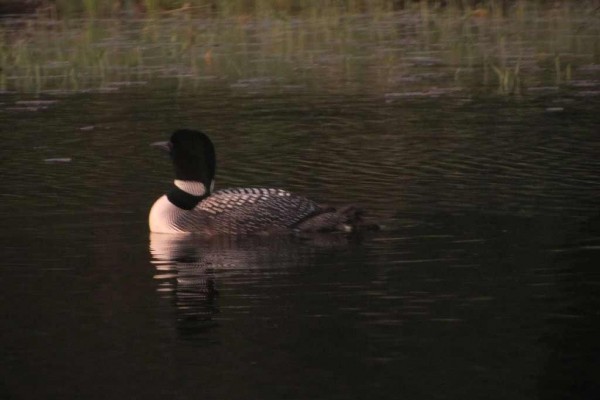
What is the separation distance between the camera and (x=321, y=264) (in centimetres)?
870

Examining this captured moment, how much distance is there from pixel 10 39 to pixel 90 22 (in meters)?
2.12

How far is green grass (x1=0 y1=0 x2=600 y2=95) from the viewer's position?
1784 centimetres

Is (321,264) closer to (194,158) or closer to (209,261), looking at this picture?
(209,261)

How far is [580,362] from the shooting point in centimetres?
641

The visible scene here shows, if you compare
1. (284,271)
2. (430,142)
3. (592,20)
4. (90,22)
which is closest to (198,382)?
(284,271)

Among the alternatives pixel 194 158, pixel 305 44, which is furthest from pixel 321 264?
pixel 305 44

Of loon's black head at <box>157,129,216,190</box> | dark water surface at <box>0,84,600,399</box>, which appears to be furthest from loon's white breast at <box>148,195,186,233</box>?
loon's black head at <box>157,129,216,190</box>

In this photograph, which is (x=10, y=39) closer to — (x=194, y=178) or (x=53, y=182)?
(x=53, y=182)

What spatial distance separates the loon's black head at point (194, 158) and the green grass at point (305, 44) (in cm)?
645

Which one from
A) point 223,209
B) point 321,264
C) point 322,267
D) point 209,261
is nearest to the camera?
point 322,267

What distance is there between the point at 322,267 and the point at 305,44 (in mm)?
12518

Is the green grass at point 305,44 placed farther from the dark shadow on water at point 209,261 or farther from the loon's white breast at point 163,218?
the dark shadow on water at point 209,261

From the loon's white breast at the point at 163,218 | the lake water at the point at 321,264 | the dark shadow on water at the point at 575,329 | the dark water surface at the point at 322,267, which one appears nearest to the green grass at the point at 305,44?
the lake water at the point at 321,264

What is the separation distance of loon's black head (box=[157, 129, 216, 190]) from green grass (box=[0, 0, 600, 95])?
6454 millimetres
